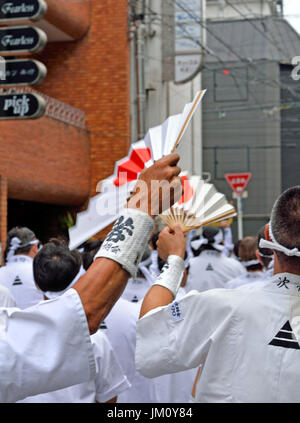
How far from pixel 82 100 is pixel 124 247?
11.7 m

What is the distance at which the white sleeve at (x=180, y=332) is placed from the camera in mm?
2209

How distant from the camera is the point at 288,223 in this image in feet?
7.18

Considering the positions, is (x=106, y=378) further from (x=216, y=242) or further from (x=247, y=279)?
(x=216, y=242)

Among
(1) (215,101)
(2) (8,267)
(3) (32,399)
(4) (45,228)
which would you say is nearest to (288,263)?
(3) (32,399)

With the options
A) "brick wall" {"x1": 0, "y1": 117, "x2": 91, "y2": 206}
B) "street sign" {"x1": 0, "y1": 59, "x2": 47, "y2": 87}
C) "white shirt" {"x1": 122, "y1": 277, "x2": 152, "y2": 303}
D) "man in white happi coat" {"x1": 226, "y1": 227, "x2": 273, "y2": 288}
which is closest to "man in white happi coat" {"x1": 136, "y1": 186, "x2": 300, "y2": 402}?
"white shirt" {"x1": 122, "y1": 277, "x2": 152, "y2": 303}

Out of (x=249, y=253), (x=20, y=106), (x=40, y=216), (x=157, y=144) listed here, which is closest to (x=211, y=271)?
(x=249, y=253)

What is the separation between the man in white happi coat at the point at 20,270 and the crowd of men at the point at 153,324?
50.7 inches

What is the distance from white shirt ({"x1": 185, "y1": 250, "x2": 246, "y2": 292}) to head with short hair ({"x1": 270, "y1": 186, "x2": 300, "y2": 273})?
4.63m

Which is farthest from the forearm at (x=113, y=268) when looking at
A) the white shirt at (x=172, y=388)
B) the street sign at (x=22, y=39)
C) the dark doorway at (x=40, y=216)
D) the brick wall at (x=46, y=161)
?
the dark doorway at (x=40, y=216)

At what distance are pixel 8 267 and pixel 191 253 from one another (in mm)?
3152

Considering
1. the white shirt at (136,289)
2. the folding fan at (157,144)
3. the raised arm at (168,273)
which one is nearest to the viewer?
the folding fan at (157,144)

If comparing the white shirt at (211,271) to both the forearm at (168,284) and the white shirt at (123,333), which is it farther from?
the forearm at (168,284)

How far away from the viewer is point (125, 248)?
154cm

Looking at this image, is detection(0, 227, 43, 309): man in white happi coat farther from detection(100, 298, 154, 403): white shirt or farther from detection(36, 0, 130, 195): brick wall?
detection(36, 0, 130, 195): brick wall
